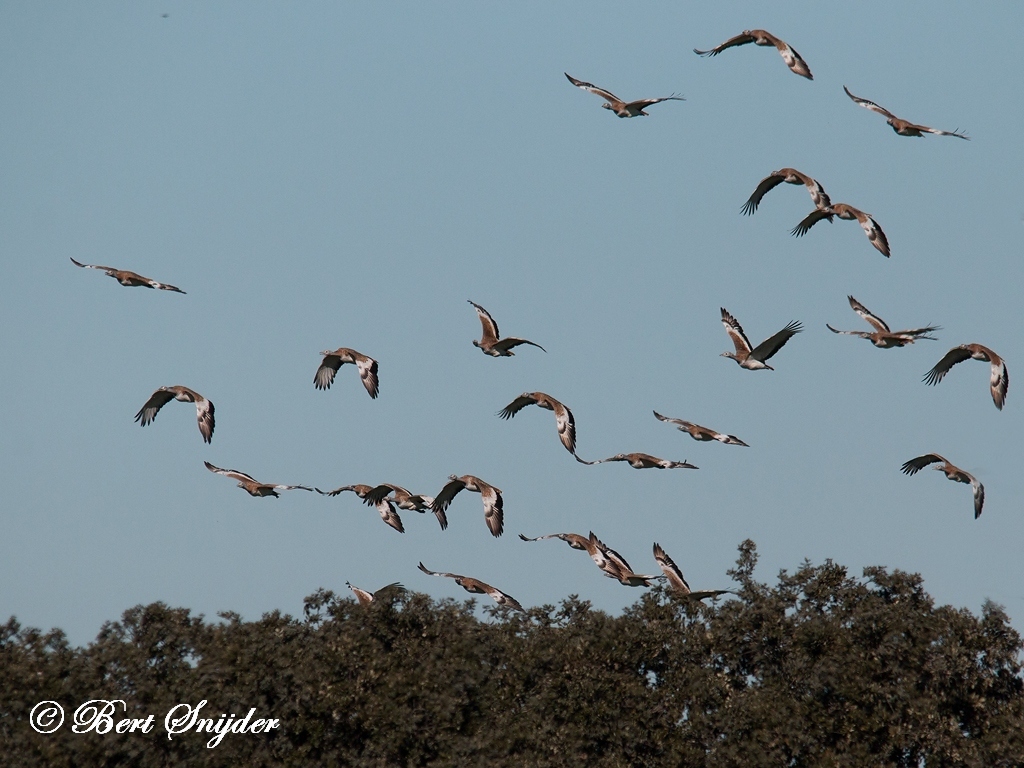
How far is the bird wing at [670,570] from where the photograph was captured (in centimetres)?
4641

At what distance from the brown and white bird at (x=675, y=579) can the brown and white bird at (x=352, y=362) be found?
30.7 ft

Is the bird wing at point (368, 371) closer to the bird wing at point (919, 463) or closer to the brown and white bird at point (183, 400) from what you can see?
the brown and white bird at point (183, 400)

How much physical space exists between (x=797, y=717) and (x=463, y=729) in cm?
816

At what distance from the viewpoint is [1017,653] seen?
44.2 meters

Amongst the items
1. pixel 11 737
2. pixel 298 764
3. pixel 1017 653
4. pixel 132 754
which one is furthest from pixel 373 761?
pixel 1017 653

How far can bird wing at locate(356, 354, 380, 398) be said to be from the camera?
43.6 meters

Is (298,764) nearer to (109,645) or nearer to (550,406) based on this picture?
(109,645)

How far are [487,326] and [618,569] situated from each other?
686 cm

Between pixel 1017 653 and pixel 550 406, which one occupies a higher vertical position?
pixel 550 406

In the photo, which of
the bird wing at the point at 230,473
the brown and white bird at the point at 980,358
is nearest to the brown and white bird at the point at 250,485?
the bird wing at the point at 230,473

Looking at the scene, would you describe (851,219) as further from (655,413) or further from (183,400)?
(183,400)

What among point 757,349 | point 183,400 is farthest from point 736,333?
point 183,400

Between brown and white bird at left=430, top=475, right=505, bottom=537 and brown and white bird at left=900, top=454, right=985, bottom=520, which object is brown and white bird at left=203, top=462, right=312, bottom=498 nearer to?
brown and white bird at left=430, top=475, right=505, bottom=537

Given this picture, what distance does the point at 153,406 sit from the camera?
1671 inches
